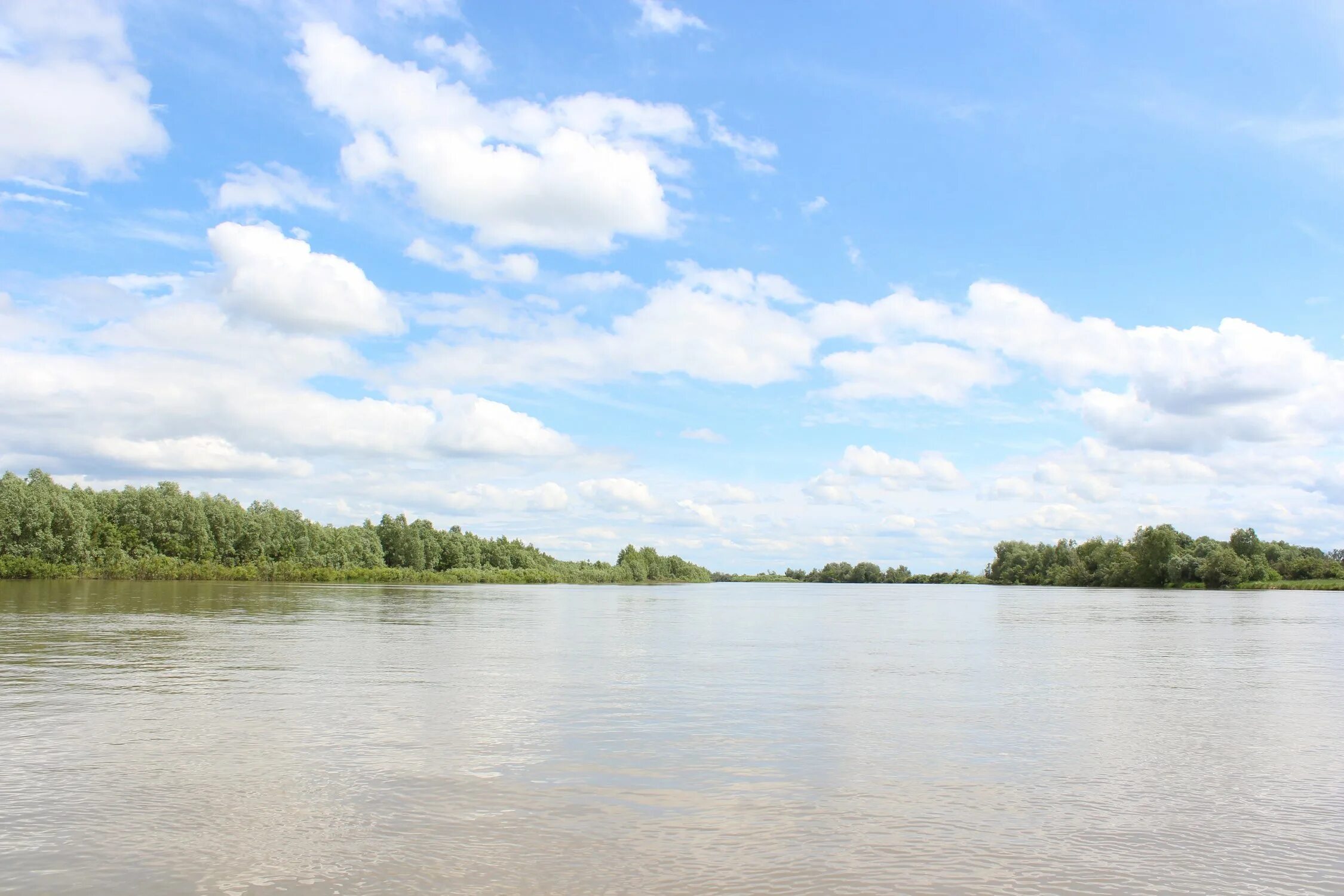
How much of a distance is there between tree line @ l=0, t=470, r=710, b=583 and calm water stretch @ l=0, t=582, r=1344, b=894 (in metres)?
76.6

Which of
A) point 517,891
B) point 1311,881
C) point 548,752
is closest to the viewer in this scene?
point 517,891

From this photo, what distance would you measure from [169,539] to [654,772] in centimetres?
11451

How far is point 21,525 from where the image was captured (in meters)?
93.4

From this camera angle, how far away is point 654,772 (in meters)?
13.0

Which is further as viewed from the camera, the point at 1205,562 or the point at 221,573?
the point at 1205,562

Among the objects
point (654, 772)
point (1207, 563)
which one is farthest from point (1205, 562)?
point (654, 772)

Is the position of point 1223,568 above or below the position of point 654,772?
below

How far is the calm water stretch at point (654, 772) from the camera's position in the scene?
902 cm

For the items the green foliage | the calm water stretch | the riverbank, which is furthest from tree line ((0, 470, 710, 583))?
the green foliage

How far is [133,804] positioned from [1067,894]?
10570mm

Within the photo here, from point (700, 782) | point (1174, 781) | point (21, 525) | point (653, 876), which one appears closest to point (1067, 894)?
point (653, 876)

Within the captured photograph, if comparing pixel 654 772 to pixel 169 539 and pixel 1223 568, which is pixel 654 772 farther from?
pixel 1223 568

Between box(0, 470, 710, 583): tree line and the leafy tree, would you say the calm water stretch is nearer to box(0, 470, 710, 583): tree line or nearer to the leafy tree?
box(0, 470, 710, 583): tree line

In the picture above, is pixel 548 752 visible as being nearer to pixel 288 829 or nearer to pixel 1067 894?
pixel 288 829
